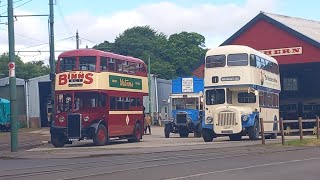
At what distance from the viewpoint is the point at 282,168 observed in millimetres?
16719

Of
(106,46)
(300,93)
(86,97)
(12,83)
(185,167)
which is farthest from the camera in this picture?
(106,46)

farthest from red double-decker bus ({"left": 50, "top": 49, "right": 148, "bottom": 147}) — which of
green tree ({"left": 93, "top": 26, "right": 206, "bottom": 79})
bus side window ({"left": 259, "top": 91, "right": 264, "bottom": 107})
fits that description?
green tree ({"left": 93, "top": 26, "right": 206, "bottom": 79})

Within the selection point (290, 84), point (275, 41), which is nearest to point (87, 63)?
point (275, 41)

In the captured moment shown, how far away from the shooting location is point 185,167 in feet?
55.8

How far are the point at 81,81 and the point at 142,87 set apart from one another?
20.0 ft

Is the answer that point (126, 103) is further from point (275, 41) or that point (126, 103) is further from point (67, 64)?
point (275, 41)

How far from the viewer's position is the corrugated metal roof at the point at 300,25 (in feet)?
147

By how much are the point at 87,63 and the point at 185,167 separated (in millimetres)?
15169

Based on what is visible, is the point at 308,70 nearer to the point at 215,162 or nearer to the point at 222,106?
the point at 222,106

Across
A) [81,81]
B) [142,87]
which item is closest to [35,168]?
[81,81]

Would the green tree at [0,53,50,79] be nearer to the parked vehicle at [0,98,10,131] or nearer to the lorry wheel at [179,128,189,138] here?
the parked vehicle at [0,98,10,131]

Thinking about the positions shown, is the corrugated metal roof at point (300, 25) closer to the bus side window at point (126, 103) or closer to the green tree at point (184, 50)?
the bus side window at point (126, 103)

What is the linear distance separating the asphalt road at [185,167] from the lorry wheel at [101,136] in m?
8.46

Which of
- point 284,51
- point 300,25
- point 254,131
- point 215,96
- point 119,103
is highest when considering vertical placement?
point 300,25
